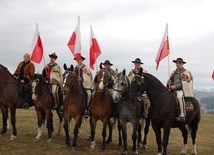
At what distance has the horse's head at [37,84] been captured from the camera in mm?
10820

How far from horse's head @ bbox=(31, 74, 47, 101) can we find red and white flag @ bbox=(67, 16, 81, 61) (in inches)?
72.2

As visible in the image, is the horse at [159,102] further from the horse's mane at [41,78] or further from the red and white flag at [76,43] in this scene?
the horse's mane at [41,78]

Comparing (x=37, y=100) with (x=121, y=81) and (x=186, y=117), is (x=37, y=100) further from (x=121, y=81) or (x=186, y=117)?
(x=186, y=117)

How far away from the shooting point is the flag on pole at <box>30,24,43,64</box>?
40.0ft

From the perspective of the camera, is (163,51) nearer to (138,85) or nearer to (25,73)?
(138,85)

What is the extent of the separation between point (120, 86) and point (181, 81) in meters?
2.53

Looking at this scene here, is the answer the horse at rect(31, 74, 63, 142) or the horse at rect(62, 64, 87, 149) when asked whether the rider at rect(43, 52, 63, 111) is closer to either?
the horse at rect(31, 74, 63, 142)

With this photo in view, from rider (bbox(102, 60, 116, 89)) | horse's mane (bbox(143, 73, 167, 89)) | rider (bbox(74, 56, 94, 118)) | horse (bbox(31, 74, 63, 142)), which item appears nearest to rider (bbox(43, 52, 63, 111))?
horse (bbox(31, 74, 63, 142))

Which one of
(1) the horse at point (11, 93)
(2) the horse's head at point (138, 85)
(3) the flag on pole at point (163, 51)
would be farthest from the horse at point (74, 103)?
(3) the flag on pole at point (163, 51)

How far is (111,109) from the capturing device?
34.1 ft

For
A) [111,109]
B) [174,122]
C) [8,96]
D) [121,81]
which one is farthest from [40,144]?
[174,122]

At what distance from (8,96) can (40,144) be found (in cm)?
258

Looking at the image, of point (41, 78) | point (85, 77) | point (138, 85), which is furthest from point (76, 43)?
point (138, 85)

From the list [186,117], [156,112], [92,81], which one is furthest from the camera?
[92,81]
